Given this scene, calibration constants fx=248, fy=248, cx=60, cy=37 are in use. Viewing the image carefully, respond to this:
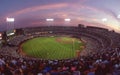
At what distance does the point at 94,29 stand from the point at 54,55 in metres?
21.3

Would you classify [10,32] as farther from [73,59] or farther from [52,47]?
[73,59]

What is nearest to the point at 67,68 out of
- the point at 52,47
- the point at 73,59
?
the point at 73,59

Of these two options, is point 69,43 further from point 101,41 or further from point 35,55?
point 35,55

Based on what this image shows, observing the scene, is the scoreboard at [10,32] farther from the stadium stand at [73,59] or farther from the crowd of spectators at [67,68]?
the crowd of spectators at [67,68]

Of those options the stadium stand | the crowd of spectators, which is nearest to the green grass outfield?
the stadium stand

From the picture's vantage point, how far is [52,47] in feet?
151

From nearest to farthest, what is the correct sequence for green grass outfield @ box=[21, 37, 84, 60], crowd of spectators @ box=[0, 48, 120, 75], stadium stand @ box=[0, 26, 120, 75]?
1. crowd of spectators @ box=[0, 48, 120, 75]
2. stadium stand @ box=[0, 26, 120, 75]
3. green grass outfield @ box=[21, 37, 84, 60]

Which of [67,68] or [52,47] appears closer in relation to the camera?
[67,68]

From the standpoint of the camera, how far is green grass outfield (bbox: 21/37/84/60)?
39812 millimetres

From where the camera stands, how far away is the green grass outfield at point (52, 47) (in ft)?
131

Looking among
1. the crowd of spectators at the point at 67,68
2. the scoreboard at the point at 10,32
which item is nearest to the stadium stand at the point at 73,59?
the crowd of spectators at the point at 67,68

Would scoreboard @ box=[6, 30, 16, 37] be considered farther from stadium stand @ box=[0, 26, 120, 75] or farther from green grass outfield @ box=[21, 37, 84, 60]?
green grass outfield @ box=[21, 37, 84, 60]

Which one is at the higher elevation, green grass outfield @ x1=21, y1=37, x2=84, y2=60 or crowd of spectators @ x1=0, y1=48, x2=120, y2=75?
crowd of spectators @ x1=0, y1=48, x2=120, y2=75

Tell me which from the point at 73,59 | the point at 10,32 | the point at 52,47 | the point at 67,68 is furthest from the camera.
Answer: the point at 10,32
